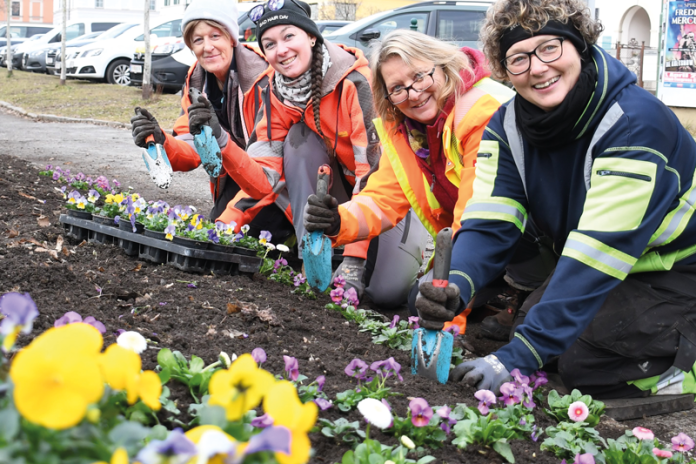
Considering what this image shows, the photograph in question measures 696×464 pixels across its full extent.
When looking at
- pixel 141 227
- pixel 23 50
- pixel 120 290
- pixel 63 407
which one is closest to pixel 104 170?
pixel 141 227

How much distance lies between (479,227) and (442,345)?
58 centimetres

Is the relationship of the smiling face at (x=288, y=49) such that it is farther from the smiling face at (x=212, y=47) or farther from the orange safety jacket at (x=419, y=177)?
the orange safety jacket at (x=419, y=177)

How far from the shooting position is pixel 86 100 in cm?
1364

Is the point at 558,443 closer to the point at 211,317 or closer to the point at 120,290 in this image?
the point at 211,317

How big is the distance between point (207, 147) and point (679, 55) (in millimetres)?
9034

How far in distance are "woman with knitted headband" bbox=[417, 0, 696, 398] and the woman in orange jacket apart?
0.86ft

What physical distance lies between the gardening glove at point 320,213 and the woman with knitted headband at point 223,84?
3.65ft

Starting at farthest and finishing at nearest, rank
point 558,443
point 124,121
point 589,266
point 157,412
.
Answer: point 124,121
point 589,266
point 558,443
point 157,412

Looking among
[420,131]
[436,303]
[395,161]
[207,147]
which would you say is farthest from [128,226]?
[436,303]

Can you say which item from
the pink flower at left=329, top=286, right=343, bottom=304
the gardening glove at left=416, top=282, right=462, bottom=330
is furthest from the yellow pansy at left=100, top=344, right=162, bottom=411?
the pink flower at left=329, top=286, right=343, bottom=304

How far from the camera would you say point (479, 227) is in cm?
259

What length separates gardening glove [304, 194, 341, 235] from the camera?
9.18 ft

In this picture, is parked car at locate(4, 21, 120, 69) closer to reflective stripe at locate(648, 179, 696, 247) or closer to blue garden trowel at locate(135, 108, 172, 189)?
blue garden trowel at locate(135, 108, 172, 189)

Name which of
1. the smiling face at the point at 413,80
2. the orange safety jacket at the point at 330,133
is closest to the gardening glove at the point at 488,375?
the smiling face at the point at 413,80
